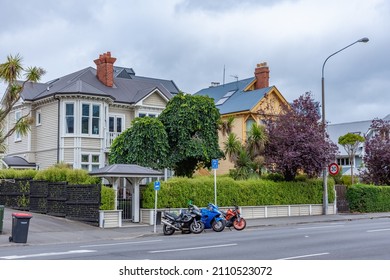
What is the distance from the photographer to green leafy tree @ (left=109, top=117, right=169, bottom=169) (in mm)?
32969

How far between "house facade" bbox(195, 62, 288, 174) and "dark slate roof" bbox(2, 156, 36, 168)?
14.3 meters

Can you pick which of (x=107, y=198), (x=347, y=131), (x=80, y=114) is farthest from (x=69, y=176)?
(x=347, y=131)

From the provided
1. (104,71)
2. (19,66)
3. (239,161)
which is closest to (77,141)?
(104,71)

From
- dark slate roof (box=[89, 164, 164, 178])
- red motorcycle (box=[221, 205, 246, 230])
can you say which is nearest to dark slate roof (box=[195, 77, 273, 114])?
dark slate roof (box=[89, 164, 164, 178])

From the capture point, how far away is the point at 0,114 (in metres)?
24.8

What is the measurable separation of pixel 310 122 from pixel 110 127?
1483 cm

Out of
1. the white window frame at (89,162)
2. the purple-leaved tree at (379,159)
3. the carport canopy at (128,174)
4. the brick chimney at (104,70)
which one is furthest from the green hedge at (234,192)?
the brick chimney at (104,70)

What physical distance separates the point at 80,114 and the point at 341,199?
18.2 meters

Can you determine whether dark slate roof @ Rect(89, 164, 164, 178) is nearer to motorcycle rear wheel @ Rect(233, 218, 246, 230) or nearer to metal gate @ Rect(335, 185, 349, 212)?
motorcycle rear wheel @ Rect(233, 218, 246, 230)

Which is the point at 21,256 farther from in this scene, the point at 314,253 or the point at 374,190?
the point at 374,190

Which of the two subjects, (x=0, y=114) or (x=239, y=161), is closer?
(x=0, y=114)

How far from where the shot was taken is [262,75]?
50312 millimetres

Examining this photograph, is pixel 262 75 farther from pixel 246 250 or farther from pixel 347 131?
pixel 246 250

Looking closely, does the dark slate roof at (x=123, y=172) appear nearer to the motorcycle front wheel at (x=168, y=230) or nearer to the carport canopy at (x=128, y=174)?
the carport canopy at (x=128, y=174)
